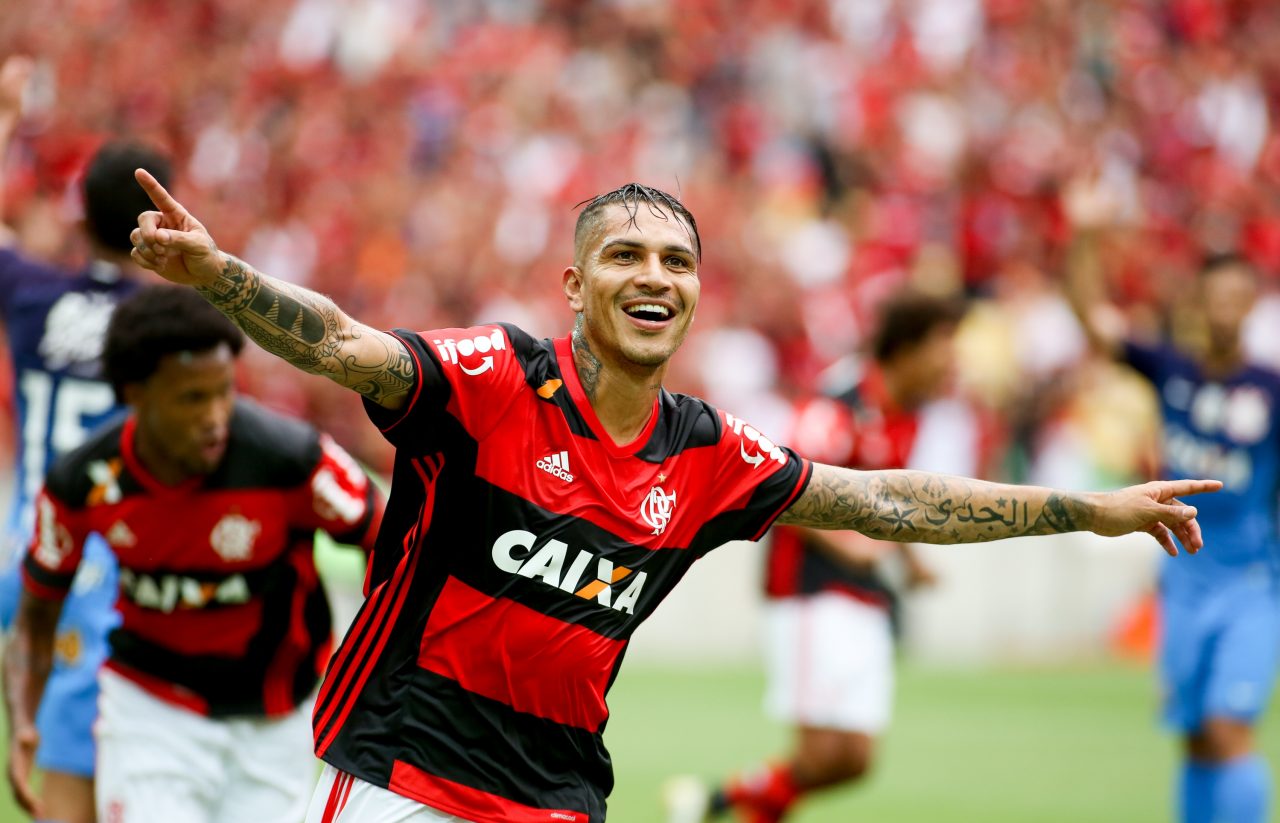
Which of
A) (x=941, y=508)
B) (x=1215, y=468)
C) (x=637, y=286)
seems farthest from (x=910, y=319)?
(x=637, y=286)

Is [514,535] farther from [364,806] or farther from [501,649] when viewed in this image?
[364,806]

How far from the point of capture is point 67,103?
16422 mm

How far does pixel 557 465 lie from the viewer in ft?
13.2

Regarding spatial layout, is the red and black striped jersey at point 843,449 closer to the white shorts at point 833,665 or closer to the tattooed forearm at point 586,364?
the white shorts at point 833,665

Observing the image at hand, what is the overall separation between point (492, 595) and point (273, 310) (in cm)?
87

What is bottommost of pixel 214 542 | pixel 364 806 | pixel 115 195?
pixel 364 806

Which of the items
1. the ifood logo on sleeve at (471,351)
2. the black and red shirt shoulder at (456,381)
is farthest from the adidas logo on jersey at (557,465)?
the ifood logo on sleeve at (471,351)

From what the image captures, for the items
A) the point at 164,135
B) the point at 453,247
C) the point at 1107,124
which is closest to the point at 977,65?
the point at 1107,124

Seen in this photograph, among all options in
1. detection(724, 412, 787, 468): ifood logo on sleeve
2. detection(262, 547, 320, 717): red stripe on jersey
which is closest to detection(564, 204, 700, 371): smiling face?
detection(724, 412, 787, 468): ifood logo on sleeve

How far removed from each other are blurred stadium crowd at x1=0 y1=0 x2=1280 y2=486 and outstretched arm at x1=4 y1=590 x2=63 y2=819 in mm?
9277

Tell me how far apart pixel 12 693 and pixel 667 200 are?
8.73 ft

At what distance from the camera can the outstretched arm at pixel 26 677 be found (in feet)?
16.8

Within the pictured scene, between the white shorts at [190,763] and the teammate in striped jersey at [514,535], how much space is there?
4.28 feet

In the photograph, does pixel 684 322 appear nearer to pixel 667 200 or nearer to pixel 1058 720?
pixel 667 200
